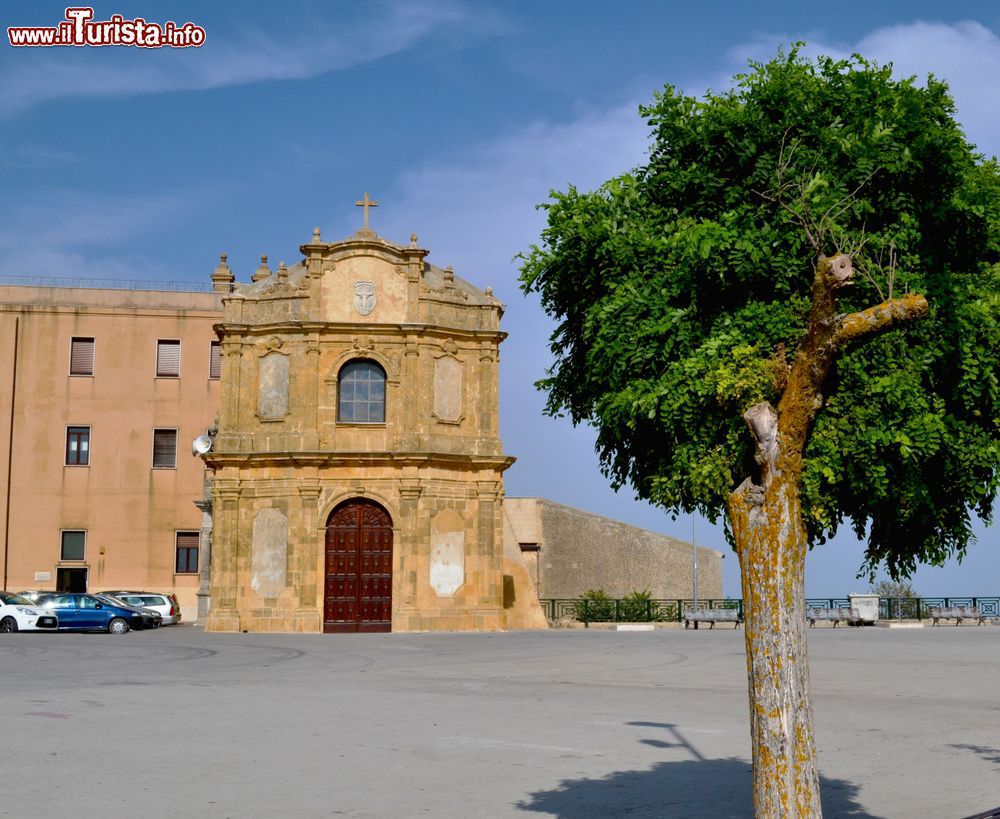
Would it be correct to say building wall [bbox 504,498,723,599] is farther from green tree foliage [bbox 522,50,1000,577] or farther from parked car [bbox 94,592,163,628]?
green tree foliage [bbox 522,50,1000,577]

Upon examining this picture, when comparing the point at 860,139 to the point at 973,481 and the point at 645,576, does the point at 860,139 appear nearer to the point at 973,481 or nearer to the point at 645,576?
the point at 973,481

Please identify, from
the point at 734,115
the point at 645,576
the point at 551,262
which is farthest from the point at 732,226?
the point at 645,576

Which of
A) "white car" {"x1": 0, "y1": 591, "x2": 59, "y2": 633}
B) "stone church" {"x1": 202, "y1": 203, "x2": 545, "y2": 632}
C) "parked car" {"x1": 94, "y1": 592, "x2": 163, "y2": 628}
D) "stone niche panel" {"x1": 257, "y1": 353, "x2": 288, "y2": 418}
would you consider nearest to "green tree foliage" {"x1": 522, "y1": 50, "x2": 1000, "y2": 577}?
"stone church" {"x1": 202, "y1": 203, "x2": 545, "y2": 632}

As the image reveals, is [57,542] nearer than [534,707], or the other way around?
[534,707]

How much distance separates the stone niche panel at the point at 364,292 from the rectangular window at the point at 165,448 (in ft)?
58.1

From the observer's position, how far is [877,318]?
6652mm

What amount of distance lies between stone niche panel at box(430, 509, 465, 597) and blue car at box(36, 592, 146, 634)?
34.4 feet

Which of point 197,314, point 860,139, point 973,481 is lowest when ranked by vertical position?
point 973,481

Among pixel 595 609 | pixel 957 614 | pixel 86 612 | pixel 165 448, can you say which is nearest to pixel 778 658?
pixel 86 612

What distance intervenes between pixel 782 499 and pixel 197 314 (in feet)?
156

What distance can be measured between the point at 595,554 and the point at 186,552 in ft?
55.3

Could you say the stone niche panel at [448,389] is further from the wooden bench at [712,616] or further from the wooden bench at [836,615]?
the wooden bench at [836,615]

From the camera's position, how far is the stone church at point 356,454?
112ft

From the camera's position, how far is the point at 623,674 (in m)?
21.0
